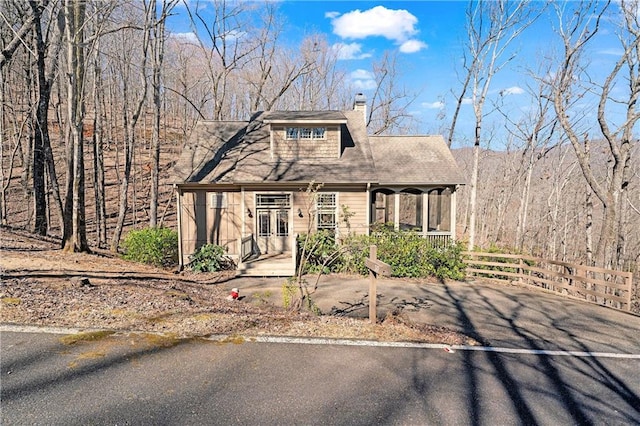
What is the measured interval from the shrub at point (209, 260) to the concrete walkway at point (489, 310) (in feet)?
5.14

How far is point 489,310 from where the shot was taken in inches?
315

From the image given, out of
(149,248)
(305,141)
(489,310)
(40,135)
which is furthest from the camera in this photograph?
(305,141)

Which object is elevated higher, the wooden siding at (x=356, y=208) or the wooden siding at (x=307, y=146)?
the wooden siding at (x=307, y=146)

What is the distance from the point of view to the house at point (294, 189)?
12.4 metres

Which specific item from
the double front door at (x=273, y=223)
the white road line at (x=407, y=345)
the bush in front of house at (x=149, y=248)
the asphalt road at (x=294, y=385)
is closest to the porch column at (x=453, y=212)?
the double front door at (x=273, y=223)

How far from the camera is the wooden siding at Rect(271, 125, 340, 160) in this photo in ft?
44.1

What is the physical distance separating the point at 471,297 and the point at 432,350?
5249mm

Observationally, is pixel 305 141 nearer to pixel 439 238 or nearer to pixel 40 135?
pixel 439 238

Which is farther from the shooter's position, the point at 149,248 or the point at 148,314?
the point at 149,248

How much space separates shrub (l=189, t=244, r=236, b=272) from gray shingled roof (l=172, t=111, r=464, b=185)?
7.91 ft

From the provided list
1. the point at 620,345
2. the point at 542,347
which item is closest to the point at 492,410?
the point at 542,347

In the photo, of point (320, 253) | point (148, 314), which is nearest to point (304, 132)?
point (320, 253)

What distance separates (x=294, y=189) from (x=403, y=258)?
14.9 ft

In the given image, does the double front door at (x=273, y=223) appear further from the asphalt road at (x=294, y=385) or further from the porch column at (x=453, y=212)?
the asphalt road at (x=294, y=385)
